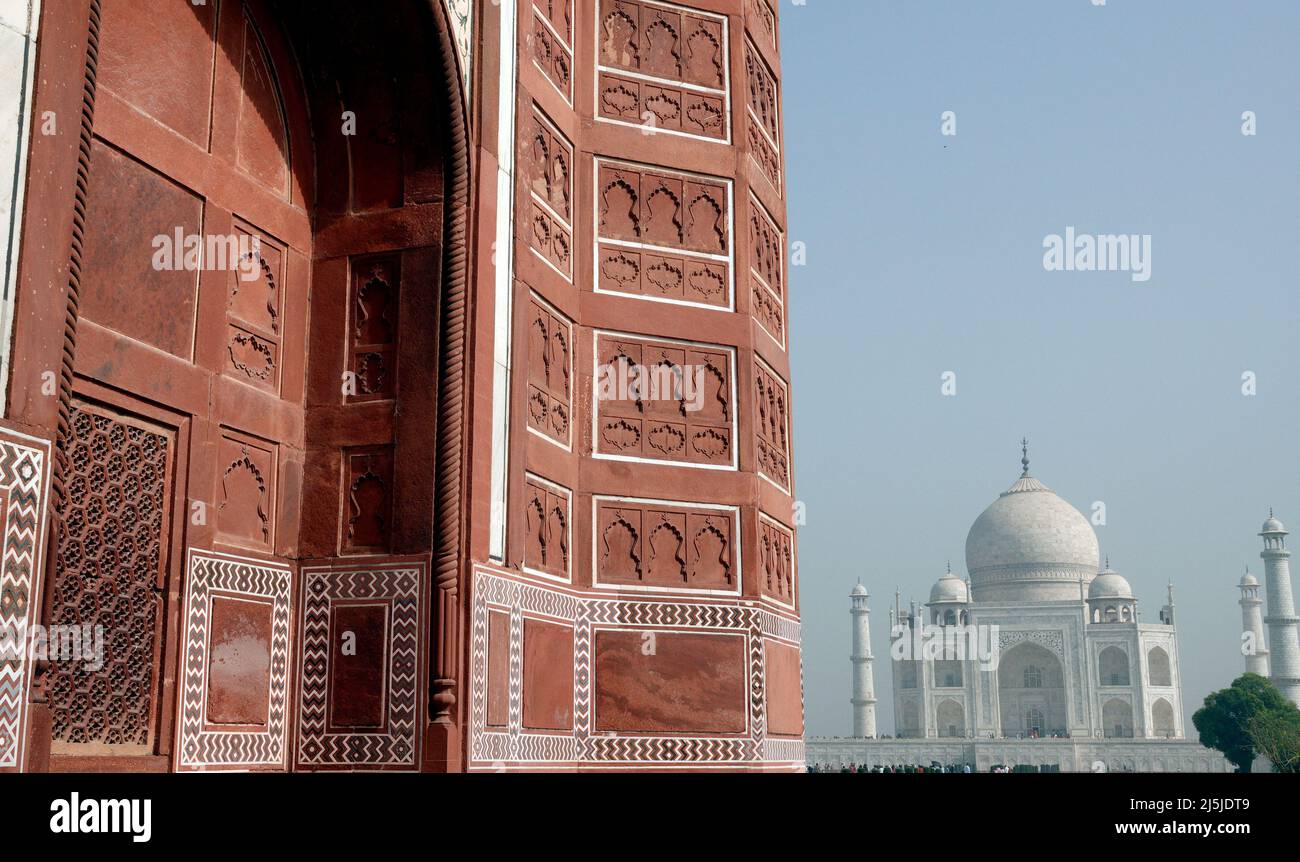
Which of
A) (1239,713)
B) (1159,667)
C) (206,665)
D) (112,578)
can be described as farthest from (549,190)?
(1159,667)

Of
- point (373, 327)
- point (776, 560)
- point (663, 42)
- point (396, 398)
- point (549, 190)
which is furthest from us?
point (776, 560)

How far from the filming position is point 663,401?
8.58m

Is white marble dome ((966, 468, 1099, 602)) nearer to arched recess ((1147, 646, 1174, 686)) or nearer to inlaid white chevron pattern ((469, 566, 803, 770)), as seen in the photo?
arched recess ((1147, 646, 1174, 686))

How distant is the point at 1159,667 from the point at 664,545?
188ft

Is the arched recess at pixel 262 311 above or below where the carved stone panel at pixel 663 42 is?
below

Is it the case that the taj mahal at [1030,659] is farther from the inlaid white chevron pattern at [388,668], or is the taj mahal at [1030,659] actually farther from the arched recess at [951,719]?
the inlaid white chevron pattern at [388,668]

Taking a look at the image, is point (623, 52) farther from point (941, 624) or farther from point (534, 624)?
point (941, 624)

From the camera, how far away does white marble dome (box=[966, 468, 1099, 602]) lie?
6097 cm

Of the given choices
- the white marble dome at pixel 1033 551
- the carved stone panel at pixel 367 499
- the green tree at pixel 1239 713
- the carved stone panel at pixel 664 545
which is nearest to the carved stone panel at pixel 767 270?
the carved stone panel at pixel 664 545

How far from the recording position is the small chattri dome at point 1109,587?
60.9 m

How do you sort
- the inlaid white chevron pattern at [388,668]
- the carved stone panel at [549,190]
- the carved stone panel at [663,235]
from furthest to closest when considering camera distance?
1. the carved stone panel at [663,235]
2. the carved stone panel at [549,190]
3. the inlaid white chevron pattern at [388,668]

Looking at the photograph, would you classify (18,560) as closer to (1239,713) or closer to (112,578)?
(112,578)

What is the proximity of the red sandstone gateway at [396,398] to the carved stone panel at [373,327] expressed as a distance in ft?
0.06
